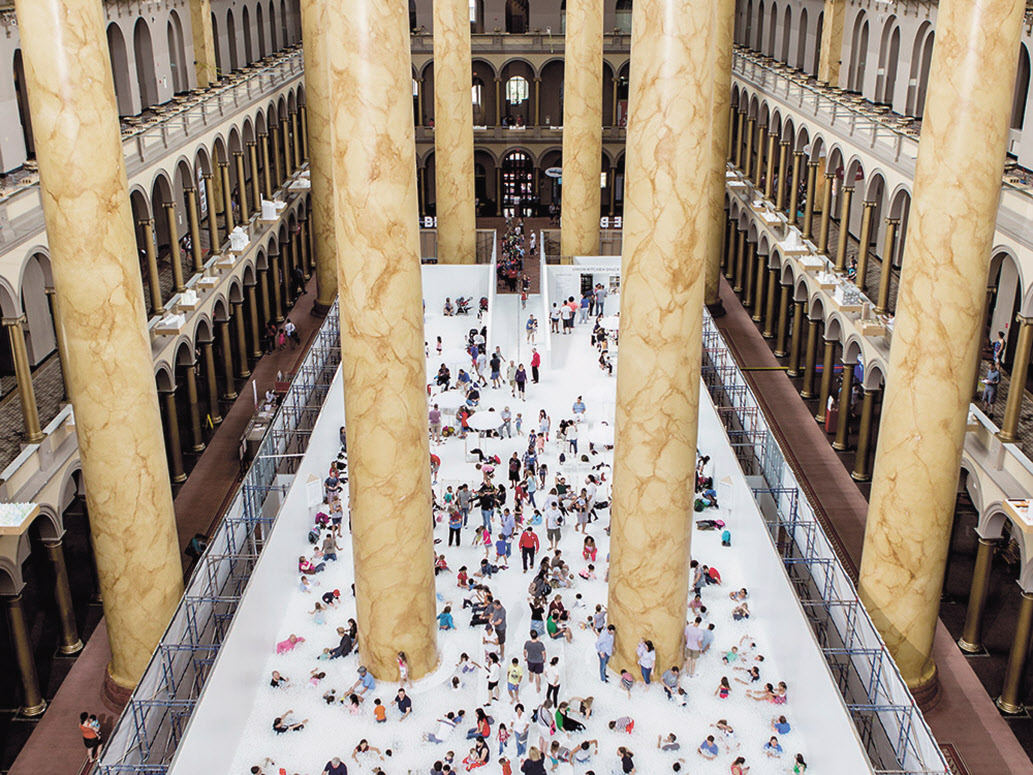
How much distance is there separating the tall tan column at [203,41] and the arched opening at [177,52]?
114 cm

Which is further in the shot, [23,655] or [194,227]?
[194,227]

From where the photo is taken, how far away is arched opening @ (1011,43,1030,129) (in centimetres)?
2981

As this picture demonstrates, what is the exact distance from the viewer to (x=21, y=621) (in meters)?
20.5

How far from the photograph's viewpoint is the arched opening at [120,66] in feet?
122

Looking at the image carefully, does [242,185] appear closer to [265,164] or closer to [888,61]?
[265,164]

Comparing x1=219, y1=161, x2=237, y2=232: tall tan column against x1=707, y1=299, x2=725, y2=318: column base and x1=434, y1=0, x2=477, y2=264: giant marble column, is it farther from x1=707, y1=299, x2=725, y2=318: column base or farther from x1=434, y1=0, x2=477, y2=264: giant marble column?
x1=707, y1=299, x2=725, y2=318: column base

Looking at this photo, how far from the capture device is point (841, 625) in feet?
61.2

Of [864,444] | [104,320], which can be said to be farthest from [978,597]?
[104,320]

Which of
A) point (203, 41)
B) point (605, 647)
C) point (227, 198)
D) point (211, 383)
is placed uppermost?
point (203, 41)

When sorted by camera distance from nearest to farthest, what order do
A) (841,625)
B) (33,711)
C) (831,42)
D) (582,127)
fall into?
(841,625) → (33,711) → (582,127) → (831,42)

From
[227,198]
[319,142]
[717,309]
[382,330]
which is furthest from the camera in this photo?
[717,309]

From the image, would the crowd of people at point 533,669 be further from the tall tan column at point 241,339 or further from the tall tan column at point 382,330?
the tall tan column at point 241,339

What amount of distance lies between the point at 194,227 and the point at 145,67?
10.5m

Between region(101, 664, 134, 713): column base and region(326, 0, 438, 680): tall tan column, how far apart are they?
474 cm
